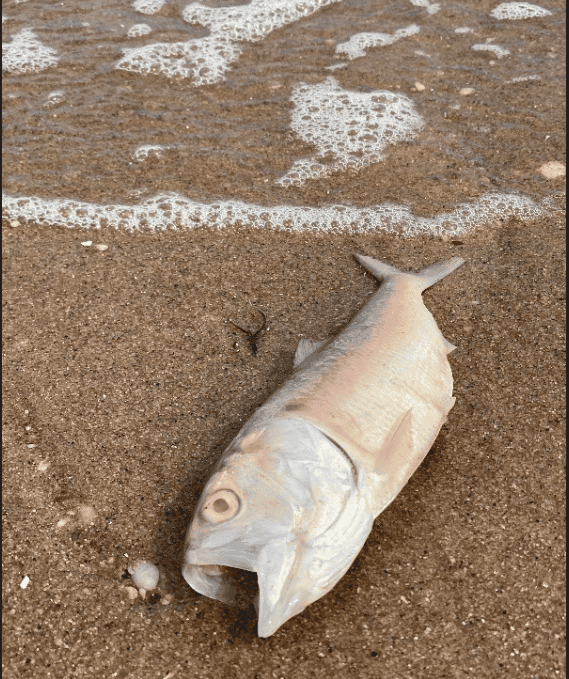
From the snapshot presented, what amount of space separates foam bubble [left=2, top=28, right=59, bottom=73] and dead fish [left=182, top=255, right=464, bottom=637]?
174 inches

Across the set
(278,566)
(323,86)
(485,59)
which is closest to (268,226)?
(323,86)

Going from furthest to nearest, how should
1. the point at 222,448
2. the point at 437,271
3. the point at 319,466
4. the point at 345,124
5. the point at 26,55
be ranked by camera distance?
the point at 26,55 < the point at 345,124 < the point at 437,271 < the point at 222,448 < the point at 319,466

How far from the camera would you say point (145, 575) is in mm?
2564

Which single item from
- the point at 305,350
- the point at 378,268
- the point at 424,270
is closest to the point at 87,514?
the point at 305,350

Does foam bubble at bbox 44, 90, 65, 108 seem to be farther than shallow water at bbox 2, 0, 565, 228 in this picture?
Yes

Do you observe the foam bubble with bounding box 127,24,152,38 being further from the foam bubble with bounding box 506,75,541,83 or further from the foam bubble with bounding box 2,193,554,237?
the foam bubble with bounding box 506,75,541,83

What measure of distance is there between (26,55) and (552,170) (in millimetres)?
4804

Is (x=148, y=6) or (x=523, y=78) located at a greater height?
(x=148, y=6)

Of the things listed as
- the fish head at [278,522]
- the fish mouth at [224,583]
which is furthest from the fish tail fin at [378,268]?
the fish mouth at [224,583]

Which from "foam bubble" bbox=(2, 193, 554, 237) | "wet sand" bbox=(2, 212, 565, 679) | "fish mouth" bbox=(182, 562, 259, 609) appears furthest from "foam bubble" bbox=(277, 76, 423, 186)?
"fish mouth" bbox=(182, 562, 259, 609)

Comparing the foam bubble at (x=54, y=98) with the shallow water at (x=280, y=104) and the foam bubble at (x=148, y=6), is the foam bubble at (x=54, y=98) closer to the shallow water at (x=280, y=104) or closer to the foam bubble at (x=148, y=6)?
the shallow water at (x=280, y=104)

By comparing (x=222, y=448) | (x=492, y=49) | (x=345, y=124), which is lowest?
(x=222, y=448)

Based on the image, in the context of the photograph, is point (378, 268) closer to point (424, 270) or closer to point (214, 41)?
point (424, 270)

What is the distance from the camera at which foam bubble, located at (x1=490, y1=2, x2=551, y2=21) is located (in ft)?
20.0
